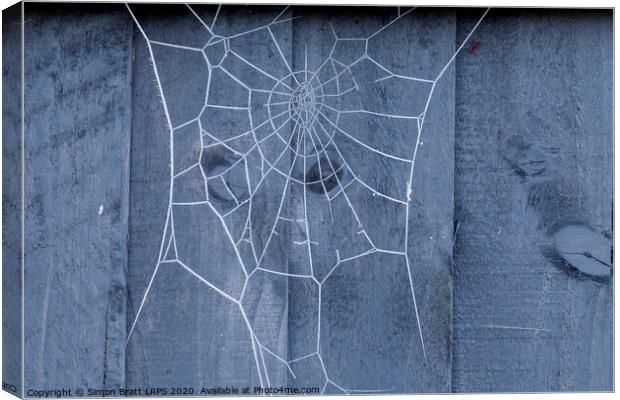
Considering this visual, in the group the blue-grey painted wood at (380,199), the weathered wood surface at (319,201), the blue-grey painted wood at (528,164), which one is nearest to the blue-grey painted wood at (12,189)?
the weathered wood surface at (319,201)

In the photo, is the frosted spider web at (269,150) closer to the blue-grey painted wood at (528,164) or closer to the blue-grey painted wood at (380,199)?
the blue-grey painted wood at (380,199)

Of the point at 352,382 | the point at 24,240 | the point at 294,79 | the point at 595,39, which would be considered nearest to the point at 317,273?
the point at 352,382

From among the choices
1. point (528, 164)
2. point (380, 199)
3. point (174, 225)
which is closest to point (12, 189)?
point (174, 225)

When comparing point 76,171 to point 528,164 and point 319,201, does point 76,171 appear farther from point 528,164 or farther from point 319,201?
point 528,164

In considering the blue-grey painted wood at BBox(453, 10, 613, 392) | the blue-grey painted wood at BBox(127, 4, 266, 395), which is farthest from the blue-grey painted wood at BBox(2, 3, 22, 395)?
the blue-grey painted wood at BBox(453, 10, 613, 392)
